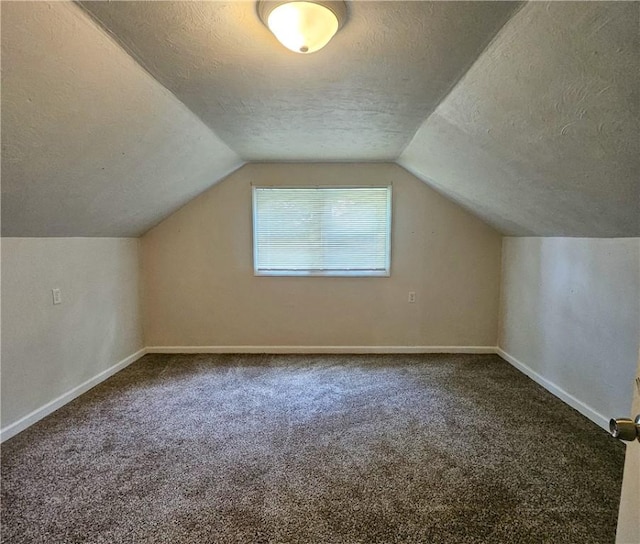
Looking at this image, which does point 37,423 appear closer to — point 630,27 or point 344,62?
point 344,62

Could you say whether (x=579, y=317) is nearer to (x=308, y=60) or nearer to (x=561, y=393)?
(x=561, y=393)

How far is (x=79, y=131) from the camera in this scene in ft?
5.75

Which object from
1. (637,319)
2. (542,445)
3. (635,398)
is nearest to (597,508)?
(542,445)

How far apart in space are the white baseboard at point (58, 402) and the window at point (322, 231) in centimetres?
164

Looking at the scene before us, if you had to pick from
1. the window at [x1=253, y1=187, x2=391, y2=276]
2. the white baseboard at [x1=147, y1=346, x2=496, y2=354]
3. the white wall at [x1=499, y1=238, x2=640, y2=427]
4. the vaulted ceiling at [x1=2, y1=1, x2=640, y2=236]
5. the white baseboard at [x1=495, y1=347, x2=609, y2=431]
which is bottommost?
the white baseboard at [x1=495, y1=347, x2=609, y2=431]

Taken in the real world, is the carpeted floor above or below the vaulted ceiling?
below

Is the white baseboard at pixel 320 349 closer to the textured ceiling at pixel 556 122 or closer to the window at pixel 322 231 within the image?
the window at pixel 322 231

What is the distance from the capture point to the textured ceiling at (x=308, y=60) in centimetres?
129

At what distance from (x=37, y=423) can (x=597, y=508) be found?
10.8ft

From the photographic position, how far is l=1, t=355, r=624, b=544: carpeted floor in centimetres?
151

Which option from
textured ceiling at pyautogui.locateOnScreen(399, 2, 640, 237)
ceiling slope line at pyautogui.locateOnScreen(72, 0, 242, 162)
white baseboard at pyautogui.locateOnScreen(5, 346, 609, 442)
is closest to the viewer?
textured ceiling at pyautogui.locateOnScreen(399, 2, 640, 237)

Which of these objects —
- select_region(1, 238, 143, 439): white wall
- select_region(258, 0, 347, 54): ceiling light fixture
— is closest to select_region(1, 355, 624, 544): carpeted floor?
select_region(1, 238, 143, 439): white wall

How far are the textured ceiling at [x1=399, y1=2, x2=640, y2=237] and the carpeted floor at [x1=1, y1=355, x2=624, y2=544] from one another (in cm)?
146

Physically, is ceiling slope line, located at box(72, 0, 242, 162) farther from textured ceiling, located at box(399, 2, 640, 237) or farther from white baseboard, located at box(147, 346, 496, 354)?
white baseboard, located at box(147, 346, 496, 354)
